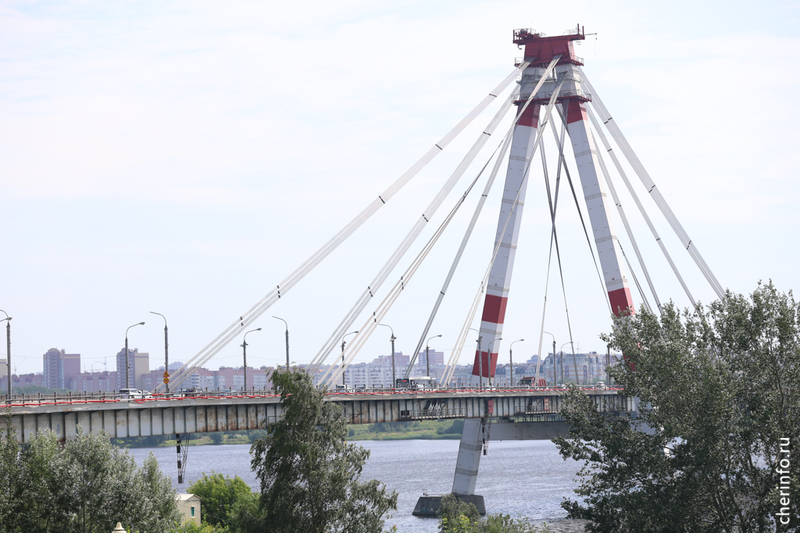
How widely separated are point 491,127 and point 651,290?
64.0 feet

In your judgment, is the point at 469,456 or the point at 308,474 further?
the point at 469,456

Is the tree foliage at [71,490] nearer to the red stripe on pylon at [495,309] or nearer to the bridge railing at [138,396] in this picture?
the bridge railing at [138,396]

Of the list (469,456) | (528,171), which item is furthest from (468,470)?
(528,171)

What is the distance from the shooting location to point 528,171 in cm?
9112

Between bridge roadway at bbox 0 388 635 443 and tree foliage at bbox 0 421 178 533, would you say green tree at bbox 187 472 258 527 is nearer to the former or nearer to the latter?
bridge roadway at bbox 0 388 635 443

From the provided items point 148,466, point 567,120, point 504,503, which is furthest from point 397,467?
point 148,466

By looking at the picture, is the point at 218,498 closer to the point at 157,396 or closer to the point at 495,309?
the point at 157,396

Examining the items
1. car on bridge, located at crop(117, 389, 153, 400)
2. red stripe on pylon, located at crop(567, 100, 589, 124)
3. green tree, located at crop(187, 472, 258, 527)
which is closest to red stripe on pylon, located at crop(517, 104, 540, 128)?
red stripe on pylon, located at crop(567, 100, 589, 124)

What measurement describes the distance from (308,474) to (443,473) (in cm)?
9344

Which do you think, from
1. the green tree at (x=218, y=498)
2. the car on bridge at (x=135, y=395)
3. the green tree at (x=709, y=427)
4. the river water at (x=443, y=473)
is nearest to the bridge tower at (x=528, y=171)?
the river water at (x=443, y=473)

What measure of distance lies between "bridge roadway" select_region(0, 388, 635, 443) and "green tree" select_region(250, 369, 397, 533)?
422 inches

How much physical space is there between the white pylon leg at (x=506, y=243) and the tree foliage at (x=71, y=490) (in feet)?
166

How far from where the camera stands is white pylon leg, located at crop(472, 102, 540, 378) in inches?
3533

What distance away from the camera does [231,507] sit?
7362 cm
